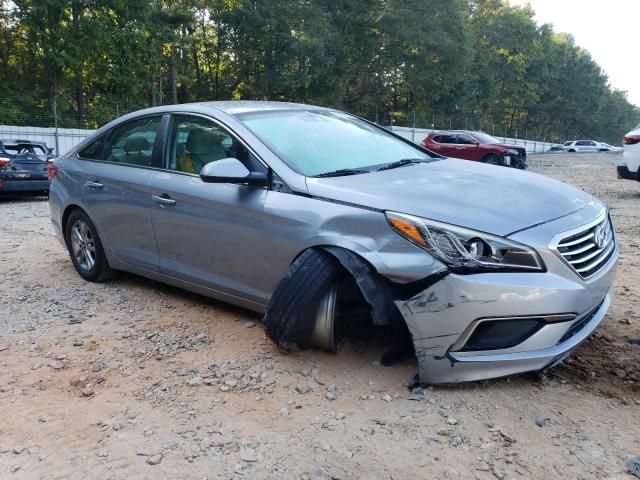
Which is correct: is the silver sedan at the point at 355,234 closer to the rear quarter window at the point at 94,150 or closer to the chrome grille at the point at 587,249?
the chrome grille at the point at 587,249

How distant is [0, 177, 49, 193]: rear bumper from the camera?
11633mm

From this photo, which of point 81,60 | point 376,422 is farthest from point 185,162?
point 81,60

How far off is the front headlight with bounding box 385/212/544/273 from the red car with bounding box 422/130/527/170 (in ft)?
56.4

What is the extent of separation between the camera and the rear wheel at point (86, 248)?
4.82 meters

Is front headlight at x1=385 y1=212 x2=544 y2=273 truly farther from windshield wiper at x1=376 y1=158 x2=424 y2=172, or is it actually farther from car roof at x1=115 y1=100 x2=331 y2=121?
car roof at x1=115 y1=100 x2=331 y2=121

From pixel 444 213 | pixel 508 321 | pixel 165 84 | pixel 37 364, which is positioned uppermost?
pixel 165 84

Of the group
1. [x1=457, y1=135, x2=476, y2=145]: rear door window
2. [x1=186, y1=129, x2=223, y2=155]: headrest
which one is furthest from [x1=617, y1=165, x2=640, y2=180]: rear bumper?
[x1=457, y1=135, x2=476, y2=145]: rear door window

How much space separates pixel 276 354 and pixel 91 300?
6.41ft

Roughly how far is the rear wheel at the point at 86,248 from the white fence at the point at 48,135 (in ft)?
59.4

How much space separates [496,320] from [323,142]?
176cm

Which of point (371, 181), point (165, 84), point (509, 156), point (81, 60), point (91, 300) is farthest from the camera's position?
point (165, 84)

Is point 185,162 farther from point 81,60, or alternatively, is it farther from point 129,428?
point 81,60

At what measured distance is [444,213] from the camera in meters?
2.83

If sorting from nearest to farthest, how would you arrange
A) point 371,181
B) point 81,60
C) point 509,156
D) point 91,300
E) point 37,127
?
point 371,181, point 91,300, point 509,156, point 37,127, point 81,60
